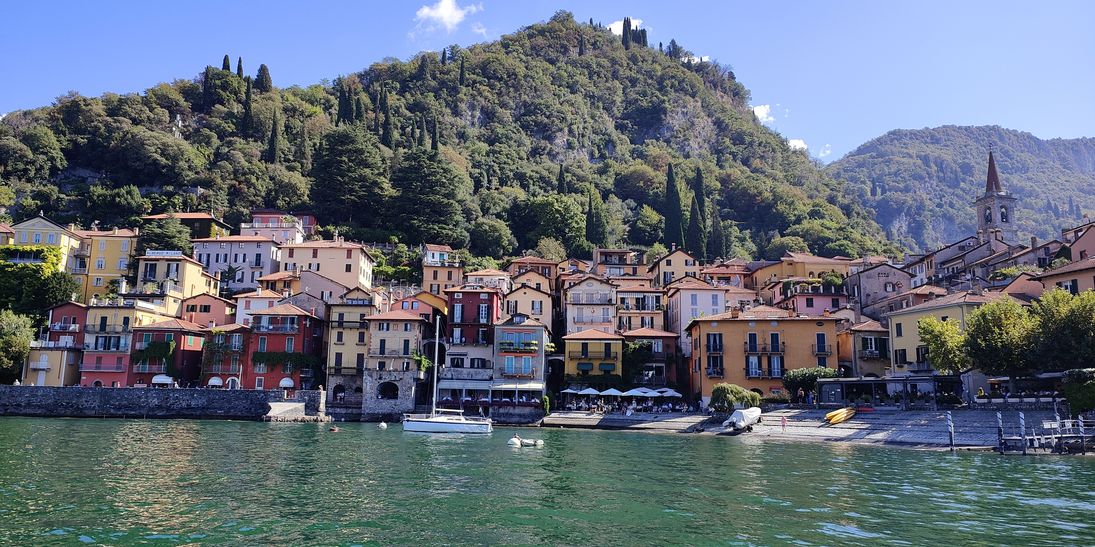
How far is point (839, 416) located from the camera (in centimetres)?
4581

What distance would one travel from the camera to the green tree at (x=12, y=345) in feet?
187

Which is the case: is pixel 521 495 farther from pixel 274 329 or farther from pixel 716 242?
pixel 716 242

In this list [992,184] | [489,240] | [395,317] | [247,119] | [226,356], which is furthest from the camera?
[247,119]

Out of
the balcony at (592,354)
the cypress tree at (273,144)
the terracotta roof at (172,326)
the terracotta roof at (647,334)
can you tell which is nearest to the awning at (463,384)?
the balcony at (592,354)

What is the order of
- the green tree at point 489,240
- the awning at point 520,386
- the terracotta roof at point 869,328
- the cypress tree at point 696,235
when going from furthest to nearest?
the cypress tree at point 696,235, the green tree at point 489,240, the terracotta roof at point 869,328, the awning at point 520,386

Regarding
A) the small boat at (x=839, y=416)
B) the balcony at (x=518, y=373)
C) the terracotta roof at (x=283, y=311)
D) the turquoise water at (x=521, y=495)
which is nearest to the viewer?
the turquoise water at (x=521, y=495)

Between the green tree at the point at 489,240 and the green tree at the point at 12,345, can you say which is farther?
the green tree at the point at 489,240

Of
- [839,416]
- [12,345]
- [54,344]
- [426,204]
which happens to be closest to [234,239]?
[54,344]

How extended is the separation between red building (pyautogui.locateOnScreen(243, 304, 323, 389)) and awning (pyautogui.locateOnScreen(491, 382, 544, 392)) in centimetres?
1525

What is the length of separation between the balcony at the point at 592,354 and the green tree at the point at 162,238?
4053 cm

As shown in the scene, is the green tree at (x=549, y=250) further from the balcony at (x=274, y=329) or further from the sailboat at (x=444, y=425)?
the sailboat at (x=444, y=425)

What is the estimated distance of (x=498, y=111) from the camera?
15800 centimetres

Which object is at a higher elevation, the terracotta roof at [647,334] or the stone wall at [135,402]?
the terracotta roof at [647,334]

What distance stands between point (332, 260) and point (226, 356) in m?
16.2
